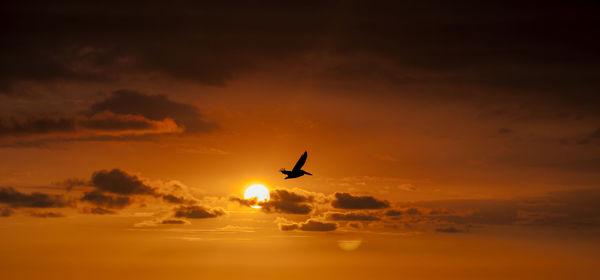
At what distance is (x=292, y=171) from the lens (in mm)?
65188

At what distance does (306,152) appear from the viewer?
220 feet

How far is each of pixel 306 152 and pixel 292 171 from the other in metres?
3.84
